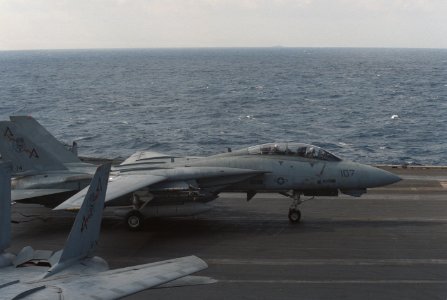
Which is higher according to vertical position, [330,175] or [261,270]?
[330,175]

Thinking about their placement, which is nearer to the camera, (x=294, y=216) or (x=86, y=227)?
(x=86, y=227)

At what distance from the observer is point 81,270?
437 inches

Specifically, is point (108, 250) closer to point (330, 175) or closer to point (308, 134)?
point (330, 175)

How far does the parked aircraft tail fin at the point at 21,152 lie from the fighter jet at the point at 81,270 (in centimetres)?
1181

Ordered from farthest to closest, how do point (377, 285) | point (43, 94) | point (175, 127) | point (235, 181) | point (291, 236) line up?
point (43, 94) → point (175, 127) → point (235, 181) → point (291, 236) → point (377, 285)

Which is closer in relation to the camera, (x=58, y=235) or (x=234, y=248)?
(x=234, y=248)

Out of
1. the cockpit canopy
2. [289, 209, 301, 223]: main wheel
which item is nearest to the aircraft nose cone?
the cockpit canopy

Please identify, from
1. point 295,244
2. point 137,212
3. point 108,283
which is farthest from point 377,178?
point 108,283

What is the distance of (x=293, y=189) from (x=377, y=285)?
727cm

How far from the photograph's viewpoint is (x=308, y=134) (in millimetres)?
64750

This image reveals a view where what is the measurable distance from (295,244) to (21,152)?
11.3 m

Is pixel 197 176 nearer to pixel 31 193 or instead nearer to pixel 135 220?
pixel 135 220

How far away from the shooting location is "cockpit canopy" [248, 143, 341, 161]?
22875mm

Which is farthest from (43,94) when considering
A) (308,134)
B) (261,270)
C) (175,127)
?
(261,270)
